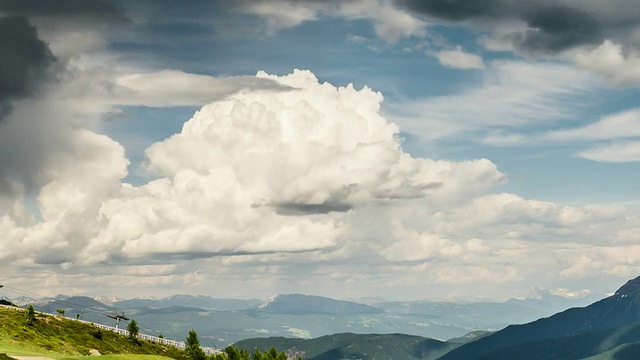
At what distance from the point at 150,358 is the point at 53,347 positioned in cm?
2798

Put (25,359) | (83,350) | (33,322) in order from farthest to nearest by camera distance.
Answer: (33,322)
(83,350)
(25,359)

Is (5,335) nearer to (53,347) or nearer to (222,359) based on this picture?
(53,347)

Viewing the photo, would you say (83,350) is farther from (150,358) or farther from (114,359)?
(114,359)

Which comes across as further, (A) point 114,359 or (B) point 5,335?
(B) point 5,335

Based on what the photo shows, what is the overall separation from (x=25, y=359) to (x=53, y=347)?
175 ft

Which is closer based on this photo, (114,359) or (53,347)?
(114,359)

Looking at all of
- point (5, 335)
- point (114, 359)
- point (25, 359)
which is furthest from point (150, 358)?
point (25, 359)

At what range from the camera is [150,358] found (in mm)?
148375

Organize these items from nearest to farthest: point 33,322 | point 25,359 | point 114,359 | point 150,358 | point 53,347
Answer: point 25,359, point 114,359, point 150,358, point 53,347, point 33,322

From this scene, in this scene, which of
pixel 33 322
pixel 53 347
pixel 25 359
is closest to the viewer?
pixel 25 359

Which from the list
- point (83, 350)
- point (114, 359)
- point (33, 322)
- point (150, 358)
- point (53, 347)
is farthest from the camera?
point (33, 322)

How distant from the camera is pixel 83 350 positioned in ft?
575

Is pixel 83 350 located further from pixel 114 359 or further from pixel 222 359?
pixel 114 359

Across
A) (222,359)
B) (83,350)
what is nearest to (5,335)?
(83,350)
